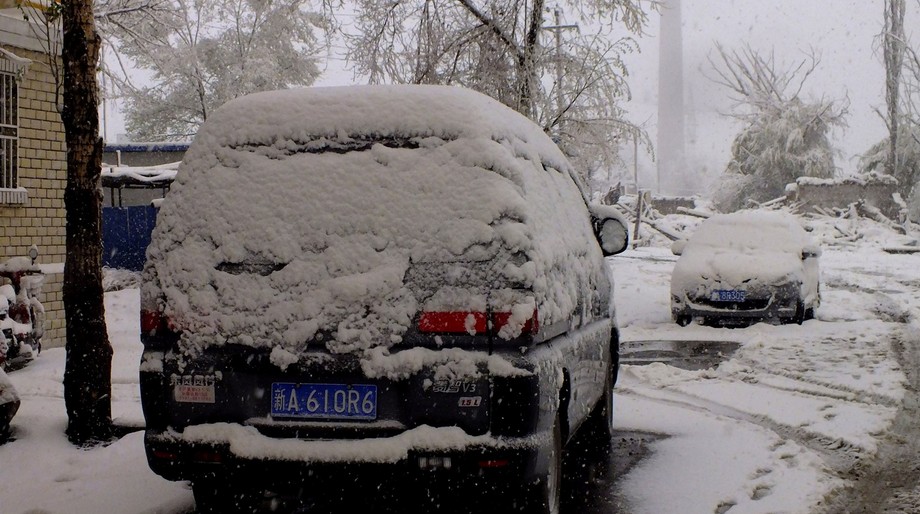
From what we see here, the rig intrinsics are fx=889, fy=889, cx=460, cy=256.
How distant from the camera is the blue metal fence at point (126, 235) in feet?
63.8

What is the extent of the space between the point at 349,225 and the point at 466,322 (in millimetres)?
616

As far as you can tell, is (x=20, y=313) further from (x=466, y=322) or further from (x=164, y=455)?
(x=466, y=322)

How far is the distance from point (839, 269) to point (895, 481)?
2027 centimetres

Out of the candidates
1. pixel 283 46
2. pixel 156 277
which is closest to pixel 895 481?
pixel 156 277

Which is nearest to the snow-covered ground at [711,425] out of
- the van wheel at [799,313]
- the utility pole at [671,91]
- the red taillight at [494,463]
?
the van wheel at [799,313]

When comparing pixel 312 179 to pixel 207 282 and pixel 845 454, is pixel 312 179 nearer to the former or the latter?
pixel 207 282

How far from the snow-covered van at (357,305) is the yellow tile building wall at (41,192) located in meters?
8.25

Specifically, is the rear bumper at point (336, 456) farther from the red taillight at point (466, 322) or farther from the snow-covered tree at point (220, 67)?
the snow-covered tree at point (220, 67)

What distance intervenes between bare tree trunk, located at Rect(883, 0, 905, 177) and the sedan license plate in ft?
113

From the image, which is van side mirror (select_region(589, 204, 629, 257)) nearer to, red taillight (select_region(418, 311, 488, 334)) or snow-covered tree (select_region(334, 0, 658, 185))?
red taillight (select_region(418, 311, 488, 334))

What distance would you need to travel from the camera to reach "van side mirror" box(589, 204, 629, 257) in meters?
5.66

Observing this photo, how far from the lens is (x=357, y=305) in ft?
11.2

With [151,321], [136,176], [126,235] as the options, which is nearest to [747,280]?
[151,321]

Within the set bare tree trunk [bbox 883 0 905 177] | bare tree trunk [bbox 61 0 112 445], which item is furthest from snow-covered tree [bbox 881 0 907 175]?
bare tree trunk [bbox 61 0 112 445]
